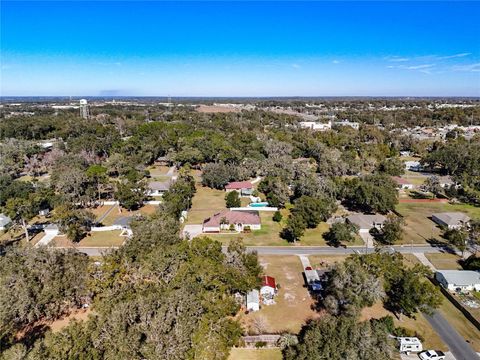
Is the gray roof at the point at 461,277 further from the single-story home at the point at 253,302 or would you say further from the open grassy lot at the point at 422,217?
the single-story home at the point at 253,302

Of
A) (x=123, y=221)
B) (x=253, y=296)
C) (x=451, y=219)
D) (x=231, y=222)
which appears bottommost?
(x=123, y=221)

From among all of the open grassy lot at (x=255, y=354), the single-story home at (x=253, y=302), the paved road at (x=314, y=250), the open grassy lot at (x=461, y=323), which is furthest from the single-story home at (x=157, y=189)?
the open grassy lot at (x=461, y=323)

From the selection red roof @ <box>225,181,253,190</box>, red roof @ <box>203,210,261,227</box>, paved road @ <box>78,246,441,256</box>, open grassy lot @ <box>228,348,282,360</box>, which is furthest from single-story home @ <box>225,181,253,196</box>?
open grassy lot @ <box>228,348,282,360</box>

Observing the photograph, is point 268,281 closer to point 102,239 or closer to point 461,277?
point 461,277

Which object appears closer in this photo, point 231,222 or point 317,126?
point 231,222

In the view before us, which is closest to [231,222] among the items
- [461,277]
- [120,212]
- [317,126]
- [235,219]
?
[235,219]

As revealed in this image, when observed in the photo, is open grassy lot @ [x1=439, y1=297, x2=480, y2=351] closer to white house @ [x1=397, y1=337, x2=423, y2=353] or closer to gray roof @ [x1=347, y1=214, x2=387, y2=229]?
white house @ [x1=397, y1=337, x2=423, y2=353]
